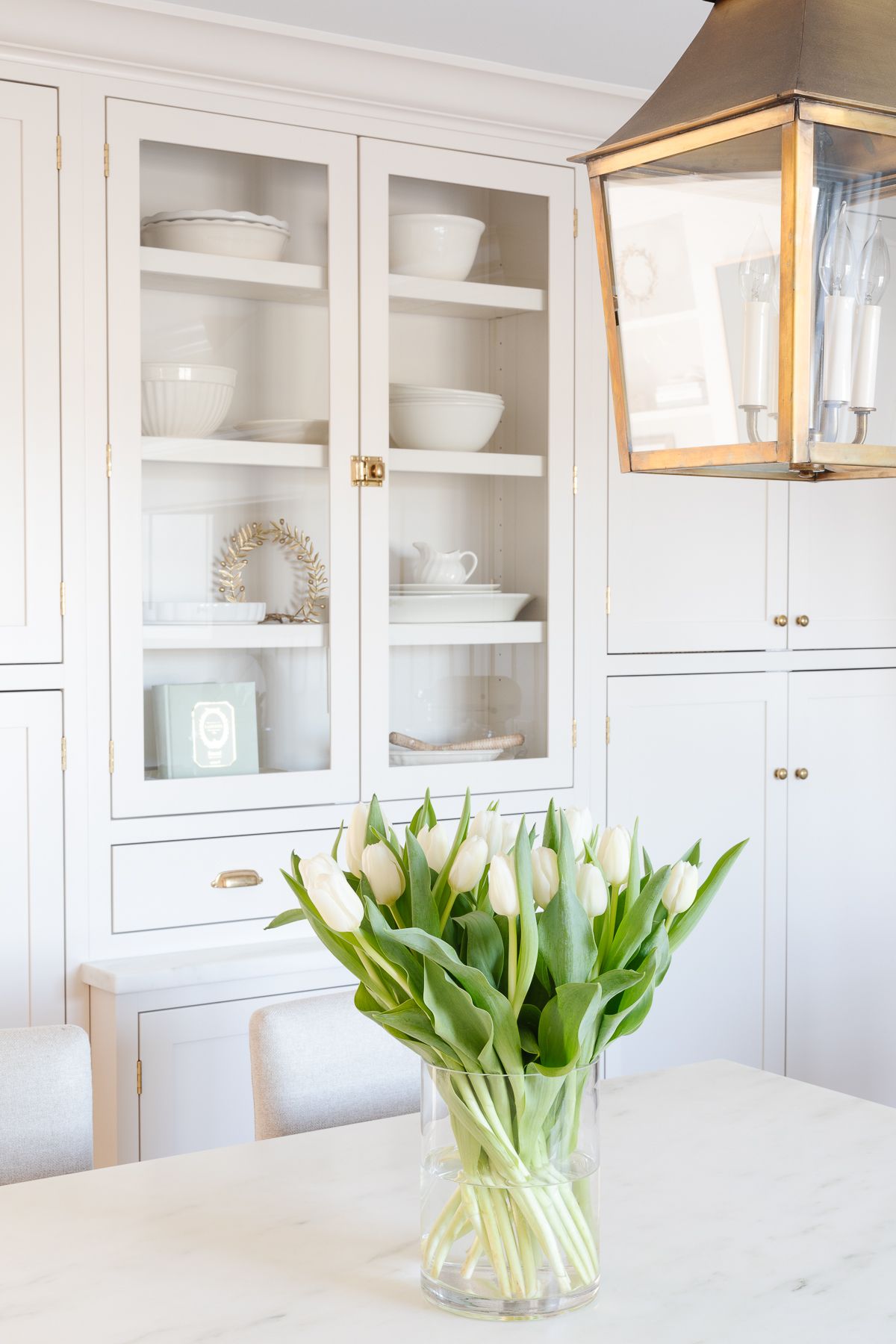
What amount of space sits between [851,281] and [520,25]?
162cm

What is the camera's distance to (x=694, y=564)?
2824mm

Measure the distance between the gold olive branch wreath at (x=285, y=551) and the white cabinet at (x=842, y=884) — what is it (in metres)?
1.10

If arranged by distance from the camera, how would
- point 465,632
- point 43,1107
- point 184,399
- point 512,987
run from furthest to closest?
point 465,632 < point 184,399 < point 43,1107 < point 512,987

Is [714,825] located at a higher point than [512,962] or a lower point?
lower

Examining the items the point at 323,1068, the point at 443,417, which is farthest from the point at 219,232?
the point at 323,1068

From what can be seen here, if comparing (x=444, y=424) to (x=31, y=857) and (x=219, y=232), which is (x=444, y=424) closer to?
(x=219, y=232)

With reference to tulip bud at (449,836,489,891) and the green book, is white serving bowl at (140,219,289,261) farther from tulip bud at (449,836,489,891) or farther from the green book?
tulip bud at (449,836,489,891)

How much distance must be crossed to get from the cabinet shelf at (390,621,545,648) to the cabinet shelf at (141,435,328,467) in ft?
1.12

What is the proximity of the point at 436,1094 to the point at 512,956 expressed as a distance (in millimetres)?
129

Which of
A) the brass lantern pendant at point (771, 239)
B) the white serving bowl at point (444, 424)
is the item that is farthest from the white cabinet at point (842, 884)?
the brass lantern pendant at point (771, 239)

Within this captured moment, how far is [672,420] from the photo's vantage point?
102cm

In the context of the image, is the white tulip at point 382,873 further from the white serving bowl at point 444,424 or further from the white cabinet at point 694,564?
the white cabinet at point 694,564

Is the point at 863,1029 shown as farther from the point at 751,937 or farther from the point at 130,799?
the point at 130,799

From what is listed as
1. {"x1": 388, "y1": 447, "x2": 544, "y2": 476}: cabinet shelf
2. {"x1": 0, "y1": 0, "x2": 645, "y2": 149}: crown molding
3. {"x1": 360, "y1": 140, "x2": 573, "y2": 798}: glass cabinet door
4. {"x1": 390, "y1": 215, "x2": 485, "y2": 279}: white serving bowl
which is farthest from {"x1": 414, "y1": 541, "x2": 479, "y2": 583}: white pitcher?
{"x1": 0, "y1": 0, "x2": 645, "y2": 149}: crown molding
